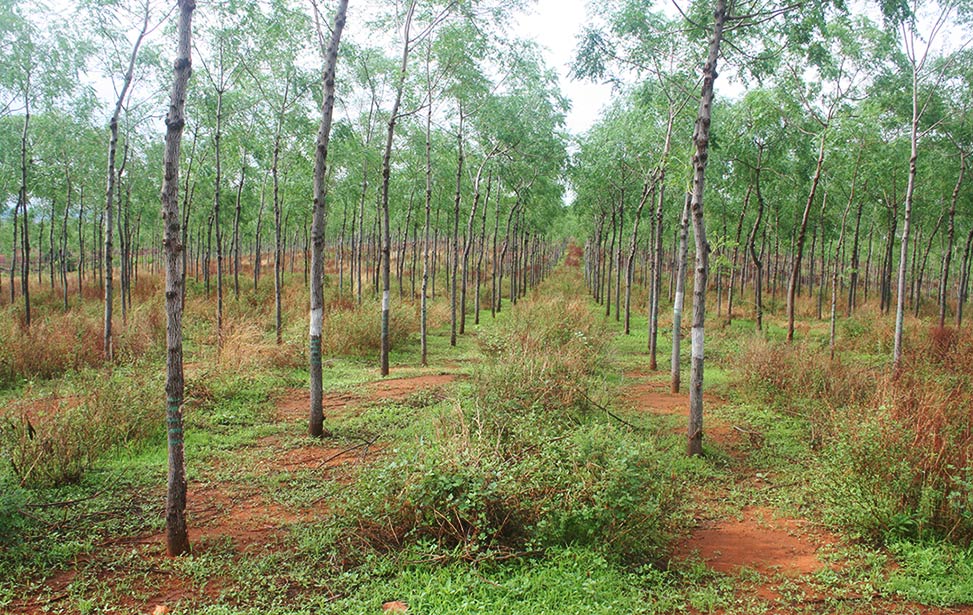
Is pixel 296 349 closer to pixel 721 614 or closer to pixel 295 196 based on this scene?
pixel 295 196

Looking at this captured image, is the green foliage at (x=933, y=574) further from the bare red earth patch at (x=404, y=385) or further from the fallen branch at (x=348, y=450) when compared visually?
the bare red earth patch at (x=404, y=385)

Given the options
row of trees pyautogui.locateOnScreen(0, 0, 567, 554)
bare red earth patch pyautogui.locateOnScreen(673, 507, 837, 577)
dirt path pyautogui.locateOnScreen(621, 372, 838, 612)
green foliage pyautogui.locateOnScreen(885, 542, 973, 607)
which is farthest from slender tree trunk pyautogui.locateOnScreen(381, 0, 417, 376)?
green foliage pyautogui.locateOnScreen(885, 542, 973, 607)

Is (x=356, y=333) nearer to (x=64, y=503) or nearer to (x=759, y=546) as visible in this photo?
(x=64, y=503)

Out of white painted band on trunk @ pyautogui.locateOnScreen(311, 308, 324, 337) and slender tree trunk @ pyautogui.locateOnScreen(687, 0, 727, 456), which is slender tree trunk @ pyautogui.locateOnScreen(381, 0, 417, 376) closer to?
white painted band on trunk @ pyautogui.locateOnScreen(311, 308, 324, 337)

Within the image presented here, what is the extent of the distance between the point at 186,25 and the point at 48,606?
4.41 m

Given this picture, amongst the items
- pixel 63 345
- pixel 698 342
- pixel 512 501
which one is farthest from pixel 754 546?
pixel 63 345

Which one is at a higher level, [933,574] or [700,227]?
[700,227]

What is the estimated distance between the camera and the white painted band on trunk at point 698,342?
7.52m

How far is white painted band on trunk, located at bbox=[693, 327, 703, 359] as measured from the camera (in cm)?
752

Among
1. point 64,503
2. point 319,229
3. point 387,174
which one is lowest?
point 64,503

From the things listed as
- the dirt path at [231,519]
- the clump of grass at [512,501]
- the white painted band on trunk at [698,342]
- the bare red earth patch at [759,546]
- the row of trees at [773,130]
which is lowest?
the bare red earth patch at [759,546]

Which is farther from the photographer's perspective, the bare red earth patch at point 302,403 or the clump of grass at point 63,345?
the clump of grass at point 63,345

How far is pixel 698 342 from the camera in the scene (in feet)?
Result: 24.7

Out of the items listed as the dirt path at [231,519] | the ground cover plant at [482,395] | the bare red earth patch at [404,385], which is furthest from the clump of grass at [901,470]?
the bare red earth patch at [404,385]
